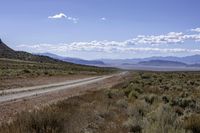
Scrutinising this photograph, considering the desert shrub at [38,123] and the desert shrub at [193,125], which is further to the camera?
the desert shrub at [193,125]

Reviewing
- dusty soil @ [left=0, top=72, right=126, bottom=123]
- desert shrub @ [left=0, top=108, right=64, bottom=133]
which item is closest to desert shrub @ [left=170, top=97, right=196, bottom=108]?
dusty soil @ [left=0, top=72, right=126, bottom=123]

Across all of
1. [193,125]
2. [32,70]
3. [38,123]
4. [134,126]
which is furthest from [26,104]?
[32,70]

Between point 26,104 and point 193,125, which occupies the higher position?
point 193,125

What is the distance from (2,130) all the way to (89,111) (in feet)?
19.0

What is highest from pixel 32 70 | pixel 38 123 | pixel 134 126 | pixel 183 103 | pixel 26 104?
pixel 38 123

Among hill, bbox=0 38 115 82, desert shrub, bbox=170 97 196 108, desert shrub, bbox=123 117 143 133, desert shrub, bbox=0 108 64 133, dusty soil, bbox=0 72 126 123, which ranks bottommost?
hill, bbox=0 38 115 82

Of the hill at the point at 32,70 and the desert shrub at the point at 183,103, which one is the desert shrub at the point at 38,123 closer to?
the desert shrub at the point at 183,103

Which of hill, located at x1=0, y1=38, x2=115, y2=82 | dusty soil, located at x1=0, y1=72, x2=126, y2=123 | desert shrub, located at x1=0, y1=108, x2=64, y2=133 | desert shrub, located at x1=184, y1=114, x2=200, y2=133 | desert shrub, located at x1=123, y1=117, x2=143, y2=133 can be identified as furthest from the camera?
hill, located at x1=0, y1=38, x2=115, y2=82

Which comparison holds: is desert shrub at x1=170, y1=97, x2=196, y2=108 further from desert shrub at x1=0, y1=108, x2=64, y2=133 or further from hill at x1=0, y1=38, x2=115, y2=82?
hill at x1=0, y1=38, x2=115, y2=82

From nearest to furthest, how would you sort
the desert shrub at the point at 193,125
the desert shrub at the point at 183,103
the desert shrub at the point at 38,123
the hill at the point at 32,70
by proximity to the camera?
the desert shrub at the point at 38,123, the desert shrub at the point at 193,125, the desert shrub at the point at 183,103, the hill at the point at 32,70

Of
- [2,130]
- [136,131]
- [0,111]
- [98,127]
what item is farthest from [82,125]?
[0,111]

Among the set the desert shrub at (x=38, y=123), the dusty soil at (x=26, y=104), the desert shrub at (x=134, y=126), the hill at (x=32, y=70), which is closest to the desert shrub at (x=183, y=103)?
the dusty soil at (x=26, y=104)

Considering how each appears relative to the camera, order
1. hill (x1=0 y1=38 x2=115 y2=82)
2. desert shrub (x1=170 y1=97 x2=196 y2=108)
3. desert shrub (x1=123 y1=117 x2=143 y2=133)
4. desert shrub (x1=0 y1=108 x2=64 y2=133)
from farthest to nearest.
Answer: hill (x1=0 y1=38 x2=115 y2=82) < desert shrub (x1=170 y1=97 x2=196 y2=108) < desert shrub (x1=123 y1=117 x2=143 y2=133) < desert shrub (x1=0 y1=108 x2=64 y2=133)

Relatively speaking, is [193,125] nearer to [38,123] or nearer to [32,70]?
[38,123]
